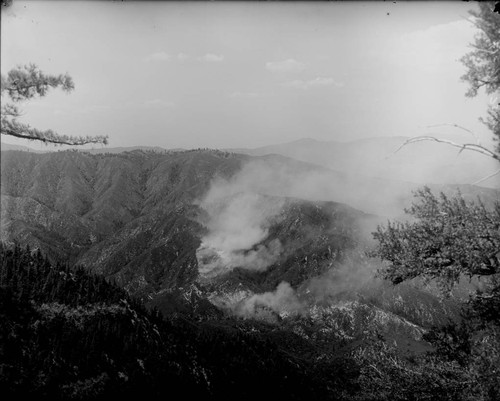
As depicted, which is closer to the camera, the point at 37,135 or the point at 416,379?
the point at 37,135

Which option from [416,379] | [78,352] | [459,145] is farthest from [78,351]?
[459,145]

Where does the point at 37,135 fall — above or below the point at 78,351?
above

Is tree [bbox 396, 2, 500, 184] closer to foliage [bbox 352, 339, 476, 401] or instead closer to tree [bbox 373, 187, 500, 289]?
tree [bbox 373, 187, 500, 289]

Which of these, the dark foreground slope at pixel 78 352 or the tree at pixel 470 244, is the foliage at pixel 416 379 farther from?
the dark foreground slope at pixel 78 352

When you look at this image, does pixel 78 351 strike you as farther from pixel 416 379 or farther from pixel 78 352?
pixel 416 379

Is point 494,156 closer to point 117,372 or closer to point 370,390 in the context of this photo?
point 370,390

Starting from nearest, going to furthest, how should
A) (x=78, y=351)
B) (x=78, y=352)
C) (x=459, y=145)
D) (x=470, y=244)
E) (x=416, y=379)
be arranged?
(x=459, y=145), (x=470, y=244), (x=416, y=379), (x=78, y=352), (x=78, y=351)

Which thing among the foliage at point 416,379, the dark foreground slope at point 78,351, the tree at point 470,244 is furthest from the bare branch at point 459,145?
the dark foreground slope at point 78,351

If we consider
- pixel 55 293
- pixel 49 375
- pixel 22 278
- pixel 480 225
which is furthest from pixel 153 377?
pixel 480 225

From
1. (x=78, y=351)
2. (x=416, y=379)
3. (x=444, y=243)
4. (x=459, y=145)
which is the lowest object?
(x=78, y=351)

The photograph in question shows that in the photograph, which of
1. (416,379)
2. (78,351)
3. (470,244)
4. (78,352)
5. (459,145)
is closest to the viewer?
(459,145)

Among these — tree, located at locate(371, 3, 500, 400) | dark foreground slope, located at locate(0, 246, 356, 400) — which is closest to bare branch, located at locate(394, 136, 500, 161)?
tree, located at locate(371, 3, 500, 400)
